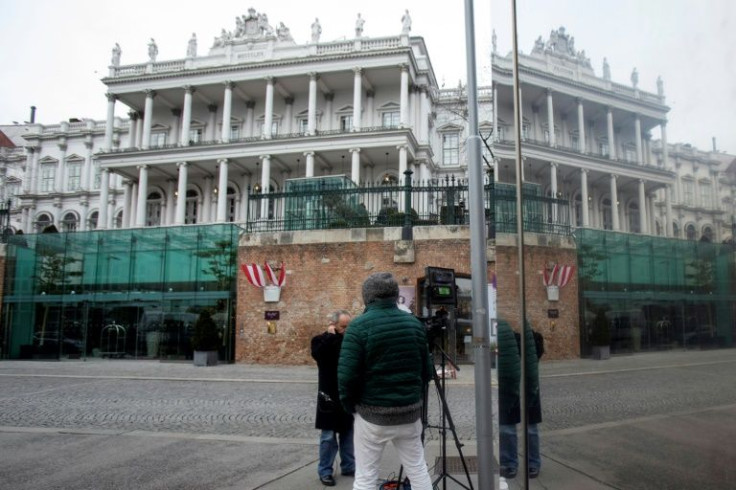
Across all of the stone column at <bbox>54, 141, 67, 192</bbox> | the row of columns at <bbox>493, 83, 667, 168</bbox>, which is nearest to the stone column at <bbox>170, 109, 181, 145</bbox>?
the stone column at <bbox>54, 141, 67, 192</bbox>

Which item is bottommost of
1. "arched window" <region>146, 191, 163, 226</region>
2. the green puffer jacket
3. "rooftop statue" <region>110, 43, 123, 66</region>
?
the green puffer jacket

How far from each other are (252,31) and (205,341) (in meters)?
34.7

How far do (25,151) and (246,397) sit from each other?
201 ft

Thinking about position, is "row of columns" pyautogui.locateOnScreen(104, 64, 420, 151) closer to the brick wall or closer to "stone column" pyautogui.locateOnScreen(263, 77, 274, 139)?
"stone column" pyautogui.locateOnScreen(263, 77, 274, 139)

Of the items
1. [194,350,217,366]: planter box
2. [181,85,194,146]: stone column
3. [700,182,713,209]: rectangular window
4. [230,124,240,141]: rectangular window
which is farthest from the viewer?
[230,124,240,141]: rectangular window

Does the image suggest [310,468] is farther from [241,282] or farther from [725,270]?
[241,282]

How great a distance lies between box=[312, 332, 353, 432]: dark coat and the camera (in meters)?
5.59

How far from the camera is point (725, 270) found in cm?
95

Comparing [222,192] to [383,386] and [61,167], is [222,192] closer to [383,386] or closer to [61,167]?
[61,167]

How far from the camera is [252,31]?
4603cm

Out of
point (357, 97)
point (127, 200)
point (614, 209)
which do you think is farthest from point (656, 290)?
point (127, 200)

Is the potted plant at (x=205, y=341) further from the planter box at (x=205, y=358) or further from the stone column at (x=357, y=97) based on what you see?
the stone column at (x=357, y=97)

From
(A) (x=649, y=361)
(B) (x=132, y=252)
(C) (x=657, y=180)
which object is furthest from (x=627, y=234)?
(B) (x=132, y=252)

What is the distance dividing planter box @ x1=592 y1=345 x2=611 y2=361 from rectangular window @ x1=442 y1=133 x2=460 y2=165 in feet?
146
